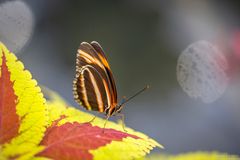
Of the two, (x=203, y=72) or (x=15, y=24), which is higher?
(x=15, y=24)

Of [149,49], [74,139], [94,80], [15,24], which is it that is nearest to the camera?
[74,139]

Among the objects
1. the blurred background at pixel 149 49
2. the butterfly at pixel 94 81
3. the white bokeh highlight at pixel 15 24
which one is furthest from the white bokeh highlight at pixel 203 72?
the butterfly at pixel 94 81

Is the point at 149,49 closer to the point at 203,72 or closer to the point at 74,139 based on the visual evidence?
the point at 203,72

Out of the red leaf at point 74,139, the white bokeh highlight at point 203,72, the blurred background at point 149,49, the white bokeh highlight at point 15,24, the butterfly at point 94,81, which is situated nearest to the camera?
the red leaf at point 74,139

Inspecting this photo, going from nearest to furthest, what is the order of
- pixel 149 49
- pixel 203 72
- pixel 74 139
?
1. pixel 74 139
2. pixel 203 72
3. pixel 149 49

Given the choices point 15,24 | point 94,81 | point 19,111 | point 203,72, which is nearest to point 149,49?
→ point 203,72

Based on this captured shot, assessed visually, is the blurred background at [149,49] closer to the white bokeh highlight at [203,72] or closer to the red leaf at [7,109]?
the white bokeh highlight at [203,72]

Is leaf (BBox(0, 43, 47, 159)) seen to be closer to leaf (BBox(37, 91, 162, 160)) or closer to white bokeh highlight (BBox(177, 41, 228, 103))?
leaf (BBox(37, 91, 162, 160))
